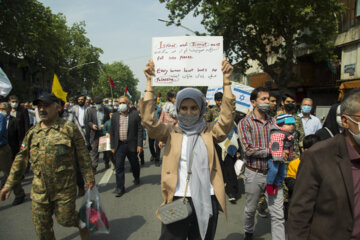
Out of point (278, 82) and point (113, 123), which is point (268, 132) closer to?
point (113, 123)

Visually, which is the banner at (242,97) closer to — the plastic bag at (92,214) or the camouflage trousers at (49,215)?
the plastic bag at (92,214)

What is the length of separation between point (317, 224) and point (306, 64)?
64.2ft

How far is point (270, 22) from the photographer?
1440cm

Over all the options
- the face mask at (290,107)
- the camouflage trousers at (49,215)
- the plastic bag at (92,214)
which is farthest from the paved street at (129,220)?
the face mask at (290,107)

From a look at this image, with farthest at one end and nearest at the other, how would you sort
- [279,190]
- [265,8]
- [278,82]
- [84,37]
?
[84,37]
[278,82]
[265,8]
[279,190]

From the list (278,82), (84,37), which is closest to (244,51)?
(278,82)

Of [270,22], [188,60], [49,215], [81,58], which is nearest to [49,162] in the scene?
[49,215]

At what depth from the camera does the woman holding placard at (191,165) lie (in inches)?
89.9

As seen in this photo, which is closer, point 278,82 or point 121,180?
point 121,180

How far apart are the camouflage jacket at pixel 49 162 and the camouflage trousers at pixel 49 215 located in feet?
0.21

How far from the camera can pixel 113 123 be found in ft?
19.7

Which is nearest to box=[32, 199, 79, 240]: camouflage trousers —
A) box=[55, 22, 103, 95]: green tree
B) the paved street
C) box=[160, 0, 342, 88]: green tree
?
the paved street

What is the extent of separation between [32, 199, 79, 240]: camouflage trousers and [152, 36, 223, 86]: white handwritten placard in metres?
1.70

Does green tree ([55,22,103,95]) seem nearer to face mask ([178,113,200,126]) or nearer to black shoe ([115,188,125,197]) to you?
black shoe ([115,188,125,197])
